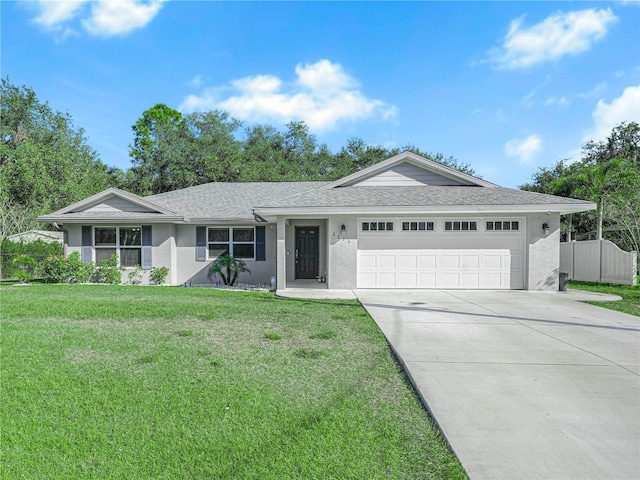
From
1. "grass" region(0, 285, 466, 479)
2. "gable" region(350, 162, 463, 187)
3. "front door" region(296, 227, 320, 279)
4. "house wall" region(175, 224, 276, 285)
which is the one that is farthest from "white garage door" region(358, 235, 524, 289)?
"grass" region(0, 285, 466, 479)

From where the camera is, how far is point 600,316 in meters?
7.66

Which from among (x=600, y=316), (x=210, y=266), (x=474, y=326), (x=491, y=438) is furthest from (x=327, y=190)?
(x=491, y=438)

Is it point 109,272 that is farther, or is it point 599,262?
point 599,262

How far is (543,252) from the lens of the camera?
1134cm

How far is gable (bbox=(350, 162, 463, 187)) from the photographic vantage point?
13383 millimetres

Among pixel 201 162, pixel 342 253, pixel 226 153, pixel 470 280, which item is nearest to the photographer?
pixel 342 253

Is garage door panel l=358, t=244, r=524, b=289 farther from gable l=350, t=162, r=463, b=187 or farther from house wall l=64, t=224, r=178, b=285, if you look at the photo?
house wall l=64, t=224, r=178, b=285

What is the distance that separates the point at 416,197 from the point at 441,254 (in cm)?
202

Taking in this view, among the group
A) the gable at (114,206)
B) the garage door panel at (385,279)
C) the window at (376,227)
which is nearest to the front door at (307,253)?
the window at (376,227)

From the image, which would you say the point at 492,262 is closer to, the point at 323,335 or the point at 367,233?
the point at 367,233

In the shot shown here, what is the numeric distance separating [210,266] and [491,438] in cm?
1271

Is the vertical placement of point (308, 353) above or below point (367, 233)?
below

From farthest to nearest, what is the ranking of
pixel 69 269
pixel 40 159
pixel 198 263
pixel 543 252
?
pixel 40 159
pixel 198 263
pixel 69 269
pixel 543 252

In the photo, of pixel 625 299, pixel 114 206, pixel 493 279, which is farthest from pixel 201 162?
pixel 625 299
